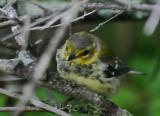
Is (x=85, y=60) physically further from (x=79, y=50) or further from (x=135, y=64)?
(x=135, y=64)

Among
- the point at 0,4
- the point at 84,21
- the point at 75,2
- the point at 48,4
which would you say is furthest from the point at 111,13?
the point at 75,2

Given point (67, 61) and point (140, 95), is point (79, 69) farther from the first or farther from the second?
point (140, 95)

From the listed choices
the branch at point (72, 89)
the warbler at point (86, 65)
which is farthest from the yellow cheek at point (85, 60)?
the branch at point (72, 89)

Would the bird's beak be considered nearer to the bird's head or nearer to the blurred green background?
the bird's head

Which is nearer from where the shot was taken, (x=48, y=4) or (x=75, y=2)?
(x=75, y=2)

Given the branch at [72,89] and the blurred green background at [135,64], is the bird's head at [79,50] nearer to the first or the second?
the blurred green background at [135,64]

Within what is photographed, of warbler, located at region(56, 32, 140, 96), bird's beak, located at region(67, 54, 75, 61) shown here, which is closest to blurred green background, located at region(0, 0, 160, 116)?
warbler, located at region(56, 32, 140, 96)
